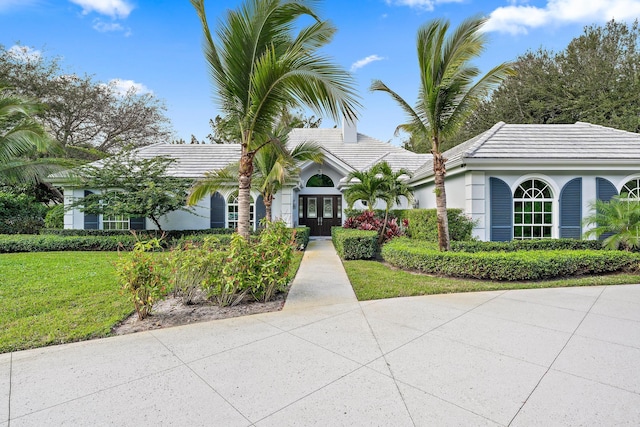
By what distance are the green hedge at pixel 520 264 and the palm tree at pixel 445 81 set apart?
968 mm

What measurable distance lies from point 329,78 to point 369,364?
4.53 metres

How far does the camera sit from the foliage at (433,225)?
32.8 feet

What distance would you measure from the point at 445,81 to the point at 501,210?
5039mm

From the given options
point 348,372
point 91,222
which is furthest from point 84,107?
point 348,372

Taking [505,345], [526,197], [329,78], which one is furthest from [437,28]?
[505,345]

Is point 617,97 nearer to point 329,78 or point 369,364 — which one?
point 329,78

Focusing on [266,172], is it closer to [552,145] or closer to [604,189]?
[552,145]

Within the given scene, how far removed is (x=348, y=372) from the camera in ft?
10.3

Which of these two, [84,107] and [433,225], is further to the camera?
[84,107]

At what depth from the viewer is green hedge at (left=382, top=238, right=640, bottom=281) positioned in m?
A: 7.14

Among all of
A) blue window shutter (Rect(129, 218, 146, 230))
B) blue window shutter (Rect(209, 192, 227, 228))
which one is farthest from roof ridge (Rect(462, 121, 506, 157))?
blue window shutter (Rect(129, 218, 146, 230))

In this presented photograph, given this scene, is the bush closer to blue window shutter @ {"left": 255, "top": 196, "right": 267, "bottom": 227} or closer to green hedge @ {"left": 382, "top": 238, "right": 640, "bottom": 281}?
blue window shutter @ {"left": 255, "top": 196, "right": 267, "bottom": 227}

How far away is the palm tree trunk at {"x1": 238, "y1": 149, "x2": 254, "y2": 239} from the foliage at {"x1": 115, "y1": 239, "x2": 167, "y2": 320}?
1.79m

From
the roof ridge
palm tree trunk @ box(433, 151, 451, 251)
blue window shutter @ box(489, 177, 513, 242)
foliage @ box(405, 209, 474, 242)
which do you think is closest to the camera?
palm tree trunk @ box(433, 151, 451, 251)
